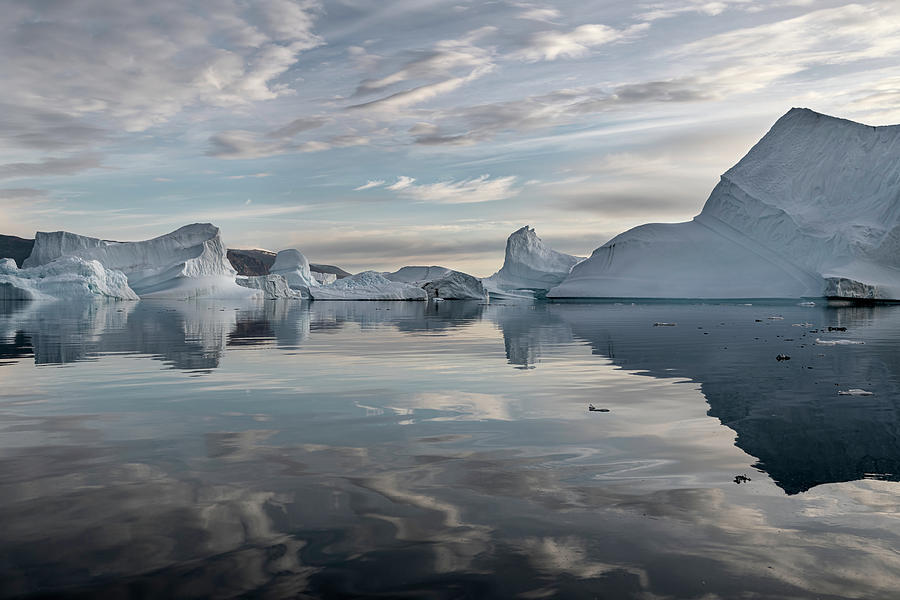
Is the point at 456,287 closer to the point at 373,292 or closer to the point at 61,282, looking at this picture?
the point at 373,292

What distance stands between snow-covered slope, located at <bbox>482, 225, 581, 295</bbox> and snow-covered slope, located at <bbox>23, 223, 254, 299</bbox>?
4206cm

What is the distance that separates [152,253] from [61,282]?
87.3ft

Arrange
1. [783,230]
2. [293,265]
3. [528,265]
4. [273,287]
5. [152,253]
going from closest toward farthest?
[783,230]
[273,287]
[152,253]
[528,265]
[293,265]

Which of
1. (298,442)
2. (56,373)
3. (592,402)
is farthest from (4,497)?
(56,373)

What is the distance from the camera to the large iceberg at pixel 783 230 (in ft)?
196

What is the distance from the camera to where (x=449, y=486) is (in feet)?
15.5

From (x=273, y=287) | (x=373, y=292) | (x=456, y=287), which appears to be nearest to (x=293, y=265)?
(x=273, y=287)

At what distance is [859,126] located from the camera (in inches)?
2603

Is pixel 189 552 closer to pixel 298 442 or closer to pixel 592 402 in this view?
pixel 298 442

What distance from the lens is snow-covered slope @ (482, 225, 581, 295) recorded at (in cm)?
11106

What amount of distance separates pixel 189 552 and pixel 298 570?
0.63m

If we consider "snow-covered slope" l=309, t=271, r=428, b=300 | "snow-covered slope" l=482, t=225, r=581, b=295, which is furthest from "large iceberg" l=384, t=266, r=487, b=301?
"snow-covered slope" l=482, t=225, r=581, b=295

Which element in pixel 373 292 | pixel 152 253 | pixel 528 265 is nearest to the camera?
pixel 373 292

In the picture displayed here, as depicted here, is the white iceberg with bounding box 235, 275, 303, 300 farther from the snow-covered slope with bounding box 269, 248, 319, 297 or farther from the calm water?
the calm water
